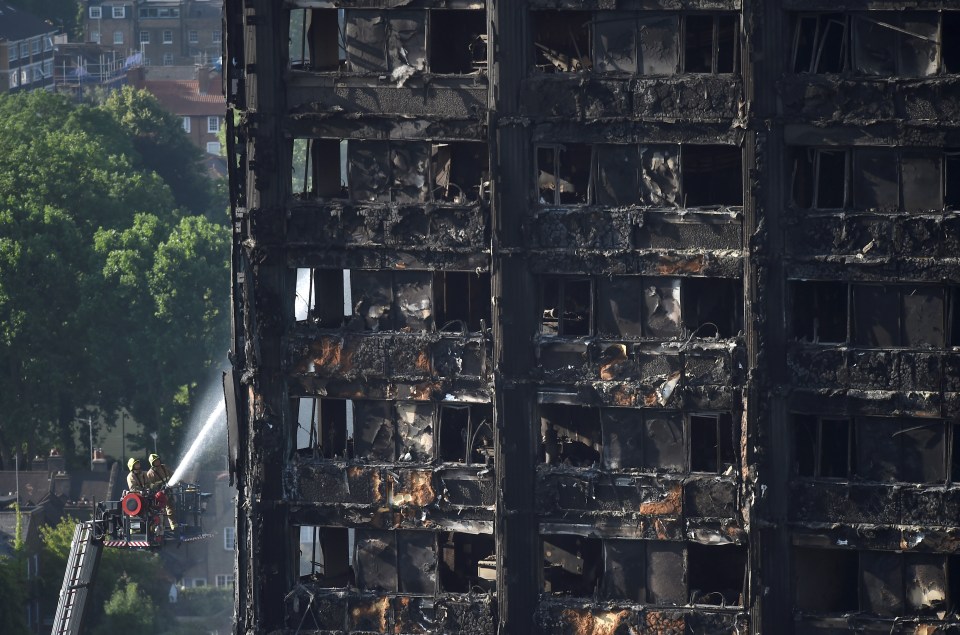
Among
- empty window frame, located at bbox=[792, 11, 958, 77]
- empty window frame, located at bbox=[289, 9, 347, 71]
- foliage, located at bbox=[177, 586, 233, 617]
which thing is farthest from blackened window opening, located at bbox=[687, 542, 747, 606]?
foliage, located at bbox=[177, 586, 233, 617]

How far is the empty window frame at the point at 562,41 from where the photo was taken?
164ft

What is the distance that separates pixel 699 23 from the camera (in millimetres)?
49188

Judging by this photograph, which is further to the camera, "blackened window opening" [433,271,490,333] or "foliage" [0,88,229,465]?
"foliage" [0,88,229,465]

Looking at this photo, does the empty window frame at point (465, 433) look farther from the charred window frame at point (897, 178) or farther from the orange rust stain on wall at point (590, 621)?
the charred window frame at point (897, 178)

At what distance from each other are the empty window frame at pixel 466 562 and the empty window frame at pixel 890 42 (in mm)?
13145

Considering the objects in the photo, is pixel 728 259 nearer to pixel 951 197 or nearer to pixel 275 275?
pixel 951 197

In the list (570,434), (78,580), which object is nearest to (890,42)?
(570,434)

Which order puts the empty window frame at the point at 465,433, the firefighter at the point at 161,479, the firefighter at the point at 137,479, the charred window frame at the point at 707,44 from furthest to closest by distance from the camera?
the firefighter at the point at 137,479
the firefighter at the point at 161,479
the empty window frame at the point at 465,433
the charred window frame at the point at 707,44

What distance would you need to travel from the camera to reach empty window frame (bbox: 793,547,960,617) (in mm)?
48906

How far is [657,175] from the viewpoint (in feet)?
161

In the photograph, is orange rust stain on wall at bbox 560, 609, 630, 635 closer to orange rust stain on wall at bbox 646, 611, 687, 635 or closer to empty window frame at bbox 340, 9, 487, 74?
orange rust stain on wall at bbox 646, 611, 687, 635

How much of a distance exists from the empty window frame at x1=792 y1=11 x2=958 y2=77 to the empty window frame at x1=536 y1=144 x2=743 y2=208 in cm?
297

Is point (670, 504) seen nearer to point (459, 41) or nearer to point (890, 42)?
point (890, 42)

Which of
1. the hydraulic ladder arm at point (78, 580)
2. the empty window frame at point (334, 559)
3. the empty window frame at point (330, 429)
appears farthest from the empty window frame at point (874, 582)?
the hydraulic ladder arm at point (78, 580)
